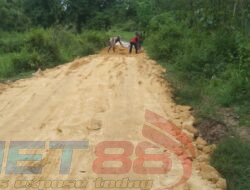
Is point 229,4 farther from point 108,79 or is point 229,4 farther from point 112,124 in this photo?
point 112,124

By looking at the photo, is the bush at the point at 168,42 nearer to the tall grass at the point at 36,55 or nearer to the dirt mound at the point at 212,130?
the tall grass at the point at 36,55

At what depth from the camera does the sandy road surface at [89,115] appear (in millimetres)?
4156

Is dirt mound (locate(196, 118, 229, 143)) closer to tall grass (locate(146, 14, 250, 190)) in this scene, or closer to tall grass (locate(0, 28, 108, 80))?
tall grass (locate(146, 14, 250, 190))

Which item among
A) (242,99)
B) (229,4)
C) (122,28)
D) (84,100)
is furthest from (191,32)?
(122,28)

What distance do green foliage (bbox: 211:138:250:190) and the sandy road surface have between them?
0.52 ft

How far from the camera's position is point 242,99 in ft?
23.2

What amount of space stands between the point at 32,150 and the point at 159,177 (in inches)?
70.6

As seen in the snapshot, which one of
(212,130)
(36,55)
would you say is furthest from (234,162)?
(36,55)

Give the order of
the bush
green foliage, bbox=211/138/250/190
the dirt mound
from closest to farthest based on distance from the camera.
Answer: green foliage, bbox=211/138/250/190
the dirt mound
the bush

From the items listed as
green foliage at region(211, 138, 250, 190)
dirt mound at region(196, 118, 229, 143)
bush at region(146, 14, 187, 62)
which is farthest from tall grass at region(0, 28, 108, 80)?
green foliage at region(211, 138, 250, 190)

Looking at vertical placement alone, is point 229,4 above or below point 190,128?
above

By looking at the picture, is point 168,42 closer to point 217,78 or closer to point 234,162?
point 217,78

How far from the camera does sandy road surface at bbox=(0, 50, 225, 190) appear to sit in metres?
4.16

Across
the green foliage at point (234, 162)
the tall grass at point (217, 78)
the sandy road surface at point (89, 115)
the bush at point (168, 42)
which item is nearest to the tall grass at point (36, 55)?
the sandy road surface at point (89, 115)
